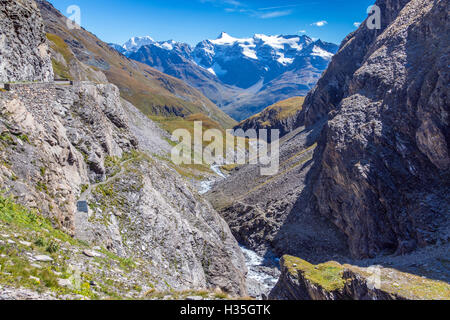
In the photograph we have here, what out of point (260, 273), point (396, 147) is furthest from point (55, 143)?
point (396, 147)

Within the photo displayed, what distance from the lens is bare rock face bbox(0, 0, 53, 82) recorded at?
2509 cm

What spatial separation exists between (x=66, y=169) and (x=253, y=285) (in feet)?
104

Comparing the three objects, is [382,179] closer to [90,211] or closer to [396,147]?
[396,147]

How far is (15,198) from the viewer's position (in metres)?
14.6

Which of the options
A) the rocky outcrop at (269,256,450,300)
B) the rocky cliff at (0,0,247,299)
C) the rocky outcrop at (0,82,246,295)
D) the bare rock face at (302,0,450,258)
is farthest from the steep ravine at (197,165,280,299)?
the bare rock face at (302,0,450,258)

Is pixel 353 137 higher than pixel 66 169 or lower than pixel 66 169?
higher

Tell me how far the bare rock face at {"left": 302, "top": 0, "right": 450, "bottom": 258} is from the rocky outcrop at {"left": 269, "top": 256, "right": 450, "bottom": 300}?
52.4ft

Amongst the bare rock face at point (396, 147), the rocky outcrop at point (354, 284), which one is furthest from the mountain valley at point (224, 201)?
the bare rock face at point (396, 147)

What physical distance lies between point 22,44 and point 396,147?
53476 millimetres

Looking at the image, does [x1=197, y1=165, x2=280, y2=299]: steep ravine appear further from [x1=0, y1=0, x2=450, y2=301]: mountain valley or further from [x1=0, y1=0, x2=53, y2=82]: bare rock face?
[x1=0, y1=0, x2=53, y2=82]: bare rock face

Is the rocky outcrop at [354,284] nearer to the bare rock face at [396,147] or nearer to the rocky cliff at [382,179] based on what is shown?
the rocky cliff at [382,179]
